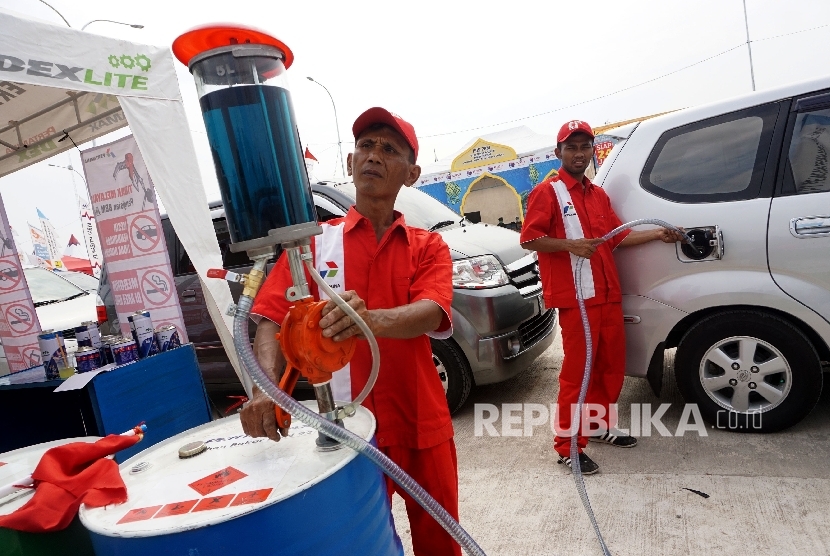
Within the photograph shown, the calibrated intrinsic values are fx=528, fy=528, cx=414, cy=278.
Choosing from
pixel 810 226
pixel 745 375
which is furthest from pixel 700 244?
pixel 745 375

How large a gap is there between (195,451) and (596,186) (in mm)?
2693

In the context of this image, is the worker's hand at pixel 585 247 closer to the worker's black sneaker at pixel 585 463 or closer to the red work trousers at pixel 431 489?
the worker's black sneaker at pixel 585 463

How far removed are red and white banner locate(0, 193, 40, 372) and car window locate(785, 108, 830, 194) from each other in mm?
5366

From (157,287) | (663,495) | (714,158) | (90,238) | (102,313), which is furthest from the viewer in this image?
(90,238)

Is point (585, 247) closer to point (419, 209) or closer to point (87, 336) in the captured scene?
point (419, 209)

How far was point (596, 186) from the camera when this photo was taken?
10.4 ft

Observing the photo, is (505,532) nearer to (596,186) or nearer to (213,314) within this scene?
(596,186)

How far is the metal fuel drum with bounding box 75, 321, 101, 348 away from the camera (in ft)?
9.04

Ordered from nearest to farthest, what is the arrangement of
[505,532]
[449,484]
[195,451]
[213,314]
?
1. [195,451]
2. [449,484]
3. [505,532]
4. [213,314]

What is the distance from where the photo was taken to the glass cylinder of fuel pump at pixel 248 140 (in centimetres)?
96

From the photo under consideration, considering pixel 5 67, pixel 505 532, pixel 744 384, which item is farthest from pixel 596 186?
pixel 5 67

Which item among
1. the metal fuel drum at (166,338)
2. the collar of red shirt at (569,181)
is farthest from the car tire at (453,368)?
the metal fuel drum at (166,338)

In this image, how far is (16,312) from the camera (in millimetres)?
4281

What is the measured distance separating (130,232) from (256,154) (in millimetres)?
3611
